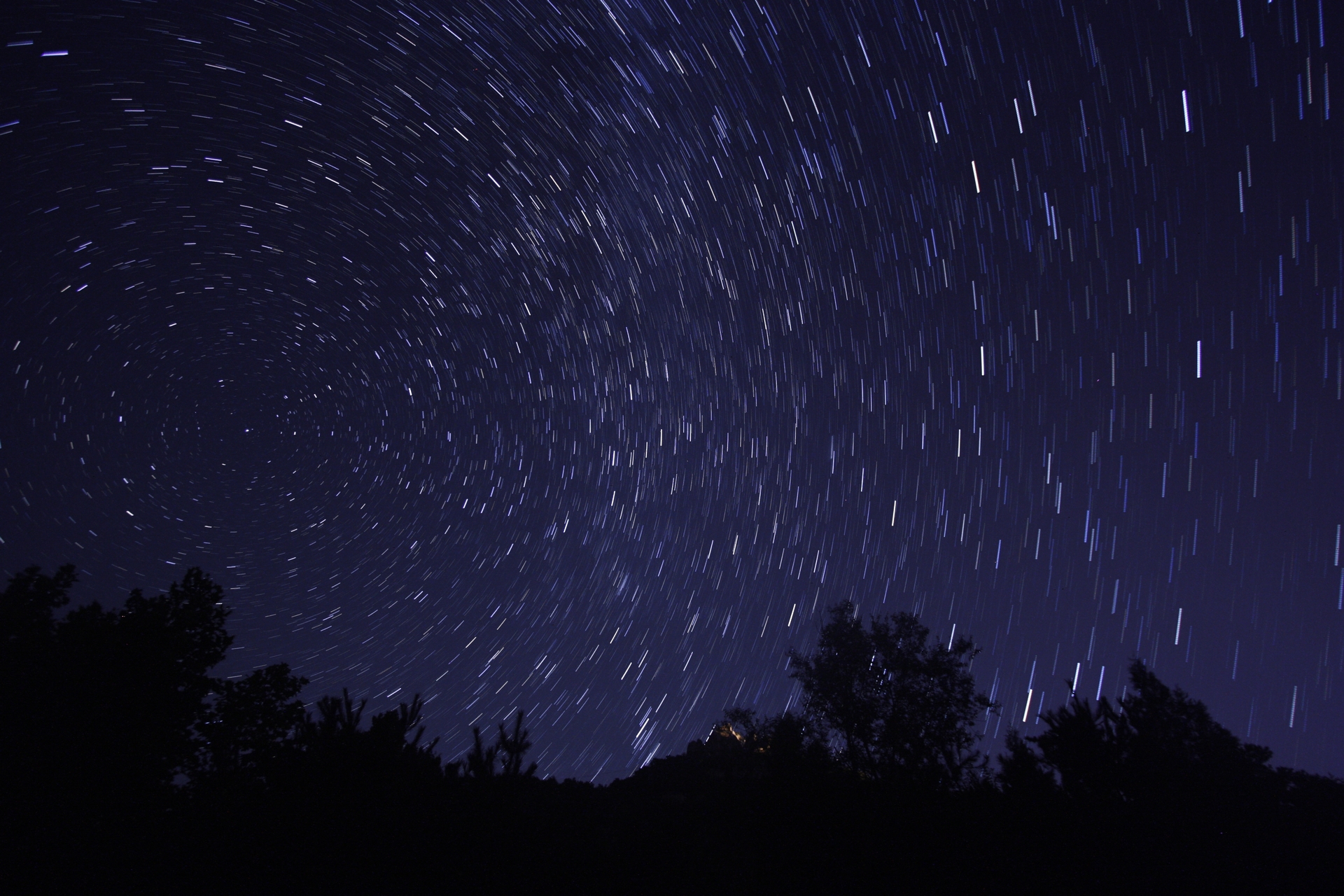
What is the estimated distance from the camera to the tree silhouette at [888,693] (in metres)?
19.7

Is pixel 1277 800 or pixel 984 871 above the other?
pixel 1277 800

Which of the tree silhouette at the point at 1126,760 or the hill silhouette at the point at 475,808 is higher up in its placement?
the tree silhouette at the point at 1126,760

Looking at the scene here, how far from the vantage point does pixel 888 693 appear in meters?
21.1

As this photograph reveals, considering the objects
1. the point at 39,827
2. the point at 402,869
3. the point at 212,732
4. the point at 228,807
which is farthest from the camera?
the point at 212,732

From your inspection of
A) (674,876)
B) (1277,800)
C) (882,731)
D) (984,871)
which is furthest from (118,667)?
(1277,800)

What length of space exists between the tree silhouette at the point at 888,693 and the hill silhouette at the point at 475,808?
5255mm

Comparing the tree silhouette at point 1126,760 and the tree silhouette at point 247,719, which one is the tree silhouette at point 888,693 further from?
the tree silhouette at point 247,719

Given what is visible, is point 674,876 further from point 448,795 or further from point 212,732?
point 212,732

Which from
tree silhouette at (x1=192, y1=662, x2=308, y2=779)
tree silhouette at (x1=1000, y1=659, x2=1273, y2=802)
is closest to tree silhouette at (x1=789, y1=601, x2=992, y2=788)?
tree silhouette at (x1=1000, y1=659, x2=1273, y2=802)

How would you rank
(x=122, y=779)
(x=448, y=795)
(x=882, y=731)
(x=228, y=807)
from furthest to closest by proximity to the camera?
(x=882, y=731) < (x=122, y=779) < (x=228, y=807) < (x=448, y=795)

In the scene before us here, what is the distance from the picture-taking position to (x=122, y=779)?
11.0 m

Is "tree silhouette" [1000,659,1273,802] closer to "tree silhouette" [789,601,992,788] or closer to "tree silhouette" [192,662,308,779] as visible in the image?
"tree silhouette" [789,601,992,788]

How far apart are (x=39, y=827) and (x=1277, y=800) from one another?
2805cm

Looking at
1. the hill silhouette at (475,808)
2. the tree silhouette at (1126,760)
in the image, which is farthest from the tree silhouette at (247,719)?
the tree silhouette at (1126,760)
